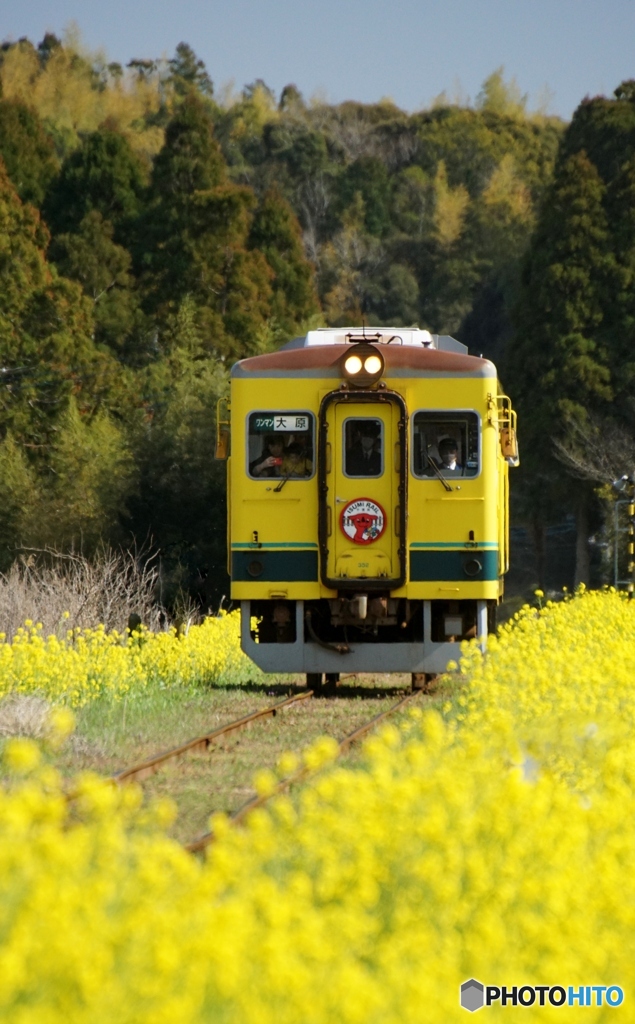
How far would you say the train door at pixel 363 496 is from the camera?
46.0 ft

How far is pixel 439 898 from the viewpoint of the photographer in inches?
170

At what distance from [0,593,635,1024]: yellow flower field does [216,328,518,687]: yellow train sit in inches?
302

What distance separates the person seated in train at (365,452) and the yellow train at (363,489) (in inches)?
0.5

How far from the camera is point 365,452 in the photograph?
46.4 ft

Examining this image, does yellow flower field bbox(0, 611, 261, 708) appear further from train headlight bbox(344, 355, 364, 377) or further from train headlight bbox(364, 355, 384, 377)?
train headlight bbox(364, 355, 384, 377)

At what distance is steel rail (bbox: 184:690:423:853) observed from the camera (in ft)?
23.0

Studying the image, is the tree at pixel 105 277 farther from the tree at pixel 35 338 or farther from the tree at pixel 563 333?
the tree at pixel 563 333

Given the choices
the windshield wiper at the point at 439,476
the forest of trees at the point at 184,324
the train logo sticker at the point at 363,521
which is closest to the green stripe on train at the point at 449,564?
the train logo sticker at the point at 363,521

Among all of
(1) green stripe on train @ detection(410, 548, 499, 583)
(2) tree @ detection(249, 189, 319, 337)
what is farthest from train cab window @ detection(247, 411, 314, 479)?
(2) tree @ detection(249, 189, 319, 337)

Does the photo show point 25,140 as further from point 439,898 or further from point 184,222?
point 439,898

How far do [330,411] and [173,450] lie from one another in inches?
669

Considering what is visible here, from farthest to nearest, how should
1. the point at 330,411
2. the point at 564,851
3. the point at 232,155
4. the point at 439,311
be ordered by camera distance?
the point at 232,155
the point at 439,311
the point at 330,411
the point at 564,851

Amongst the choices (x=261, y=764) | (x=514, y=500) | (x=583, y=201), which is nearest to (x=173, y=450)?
(x=514, y=500)

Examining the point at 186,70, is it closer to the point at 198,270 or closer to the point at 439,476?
the point at 198,270
